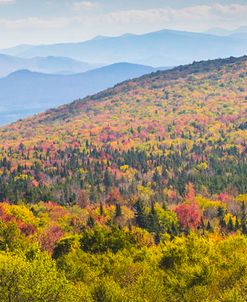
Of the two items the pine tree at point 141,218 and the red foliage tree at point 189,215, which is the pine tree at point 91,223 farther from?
the red foliage tree at point 189,215

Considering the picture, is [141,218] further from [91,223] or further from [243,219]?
[243,219]

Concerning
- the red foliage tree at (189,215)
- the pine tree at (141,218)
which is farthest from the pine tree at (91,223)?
the red foliage tree at (189,215)

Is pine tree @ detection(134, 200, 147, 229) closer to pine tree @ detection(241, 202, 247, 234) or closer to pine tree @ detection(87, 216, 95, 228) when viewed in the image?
pine tree @ detection(87, 216, 95, 228)

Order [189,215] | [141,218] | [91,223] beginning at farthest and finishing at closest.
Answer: [189,215] < [141,218] < [91,223]

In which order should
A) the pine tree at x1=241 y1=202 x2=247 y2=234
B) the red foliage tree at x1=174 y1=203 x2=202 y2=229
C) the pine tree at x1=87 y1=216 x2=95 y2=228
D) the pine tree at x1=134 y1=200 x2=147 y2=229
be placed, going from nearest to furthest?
1. the pine tree at x1=241 y1=202 x2=247 y2=234
2. the pine tree at x1=87 y1=216 x2=95 y2=228
3. the pine tree at x1=134 y1=200 x2=147 y2=229
4. the red foliage tree at x1=174 y1=203 x2=202 y2=229

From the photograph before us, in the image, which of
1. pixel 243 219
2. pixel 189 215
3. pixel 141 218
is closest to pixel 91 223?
pixel 141 218

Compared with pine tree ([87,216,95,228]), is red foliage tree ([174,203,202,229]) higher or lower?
lower

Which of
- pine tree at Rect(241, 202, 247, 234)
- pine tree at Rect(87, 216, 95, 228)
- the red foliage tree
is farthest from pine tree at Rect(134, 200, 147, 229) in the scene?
pine tree at Rect(241, 202, 247, 234)

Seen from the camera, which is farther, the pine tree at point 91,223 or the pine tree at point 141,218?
the pine tree at point 141,218

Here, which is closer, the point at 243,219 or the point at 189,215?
the point at 243,219

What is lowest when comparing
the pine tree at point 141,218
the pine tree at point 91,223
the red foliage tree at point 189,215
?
the red foliage tree at point 189,215

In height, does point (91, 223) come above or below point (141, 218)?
above

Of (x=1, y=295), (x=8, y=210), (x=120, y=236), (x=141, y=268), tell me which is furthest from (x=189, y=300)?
(x=8, y=210)

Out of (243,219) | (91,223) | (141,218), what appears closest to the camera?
(91,223)
